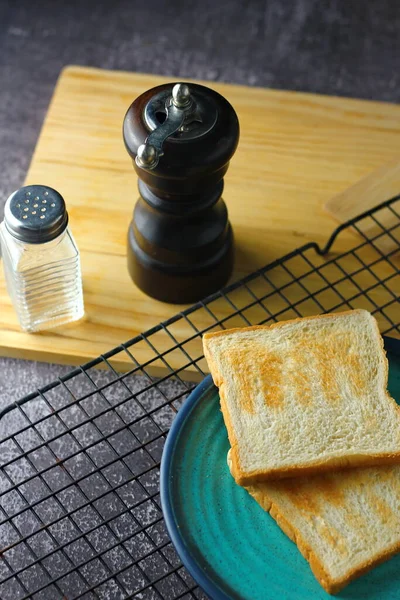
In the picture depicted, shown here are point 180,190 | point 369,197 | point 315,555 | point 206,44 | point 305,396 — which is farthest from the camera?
point 206,44

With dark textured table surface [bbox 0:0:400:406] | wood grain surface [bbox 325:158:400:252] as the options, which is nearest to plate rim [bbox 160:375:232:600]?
wood grain surface [bbox 325:158:400:252]

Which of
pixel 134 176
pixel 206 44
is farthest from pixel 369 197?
pixel 206 44

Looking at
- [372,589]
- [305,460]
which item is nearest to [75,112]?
[305,460]

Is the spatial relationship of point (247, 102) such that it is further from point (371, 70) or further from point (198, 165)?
point (198, 165)

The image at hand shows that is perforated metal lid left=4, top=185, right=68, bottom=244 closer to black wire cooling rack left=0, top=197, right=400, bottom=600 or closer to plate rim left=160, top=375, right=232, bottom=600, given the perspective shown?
black wire cooling rack left=0, top=197, right=400, bottom=600

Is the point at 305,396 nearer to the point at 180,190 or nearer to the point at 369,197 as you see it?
the point at 180,190
